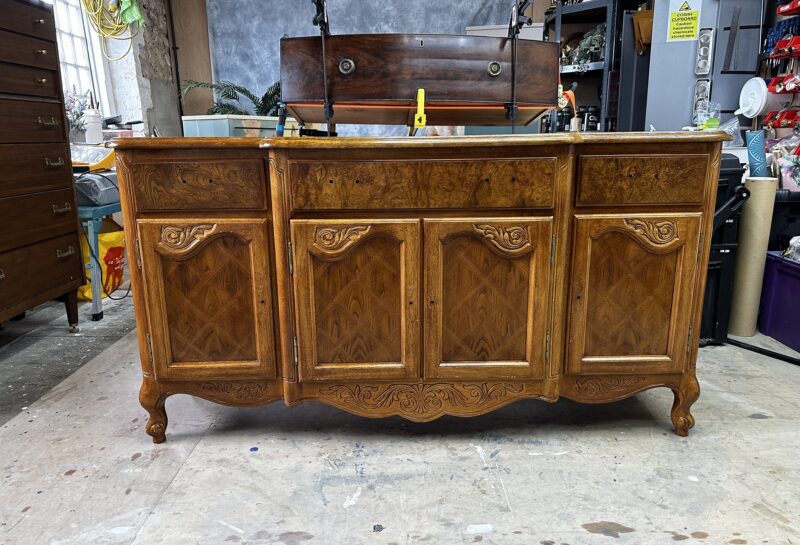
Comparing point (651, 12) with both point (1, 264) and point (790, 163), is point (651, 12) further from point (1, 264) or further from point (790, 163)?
point (1, 264)

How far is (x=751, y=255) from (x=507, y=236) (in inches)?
69.3

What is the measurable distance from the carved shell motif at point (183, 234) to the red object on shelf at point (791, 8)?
9.63 feet

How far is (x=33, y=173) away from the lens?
8.55 ft

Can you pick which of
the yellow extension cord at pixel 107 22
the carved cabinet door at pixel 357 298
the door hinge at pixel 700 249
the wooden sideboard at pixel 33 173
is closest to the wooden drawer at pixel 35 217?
the wooden sideboard at pixel 33 173

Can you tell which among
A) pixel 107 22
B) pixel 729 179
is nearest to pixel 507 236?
pixel 729 179

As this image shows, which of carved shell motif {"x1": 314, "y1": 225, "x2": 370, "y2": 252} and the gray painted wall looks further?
the gray painted wall

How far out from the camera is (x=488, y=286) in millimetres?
1697

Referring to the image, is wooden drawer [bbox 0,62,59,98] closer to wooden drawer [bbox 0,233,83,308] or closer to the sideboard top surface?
wooden drawer [bbox 0,233,83,308]

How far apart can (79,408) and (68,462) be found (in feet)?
1.38

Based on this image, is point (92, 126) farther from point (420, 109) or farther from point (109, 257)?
point (420, 109)

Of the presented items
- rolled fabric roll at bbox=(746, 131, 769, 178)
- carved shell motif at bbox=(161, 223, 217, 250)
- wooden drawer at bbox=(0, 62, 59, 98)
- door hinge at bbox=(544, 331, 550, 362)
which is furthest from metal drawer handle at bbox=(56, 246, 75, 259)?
rolled fabric roll at bbox=(746, 131, 769, 178)

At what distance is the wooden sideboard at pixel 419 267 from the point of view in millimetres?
1602

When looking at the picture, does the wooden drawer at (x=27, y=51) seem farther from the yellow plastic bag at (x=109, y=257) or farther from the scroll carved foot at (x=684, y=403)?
the scroll carved foot at (x=684, y=403)

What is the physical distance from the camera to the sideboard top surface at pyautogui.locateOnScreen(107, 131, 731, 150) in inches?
61.1
